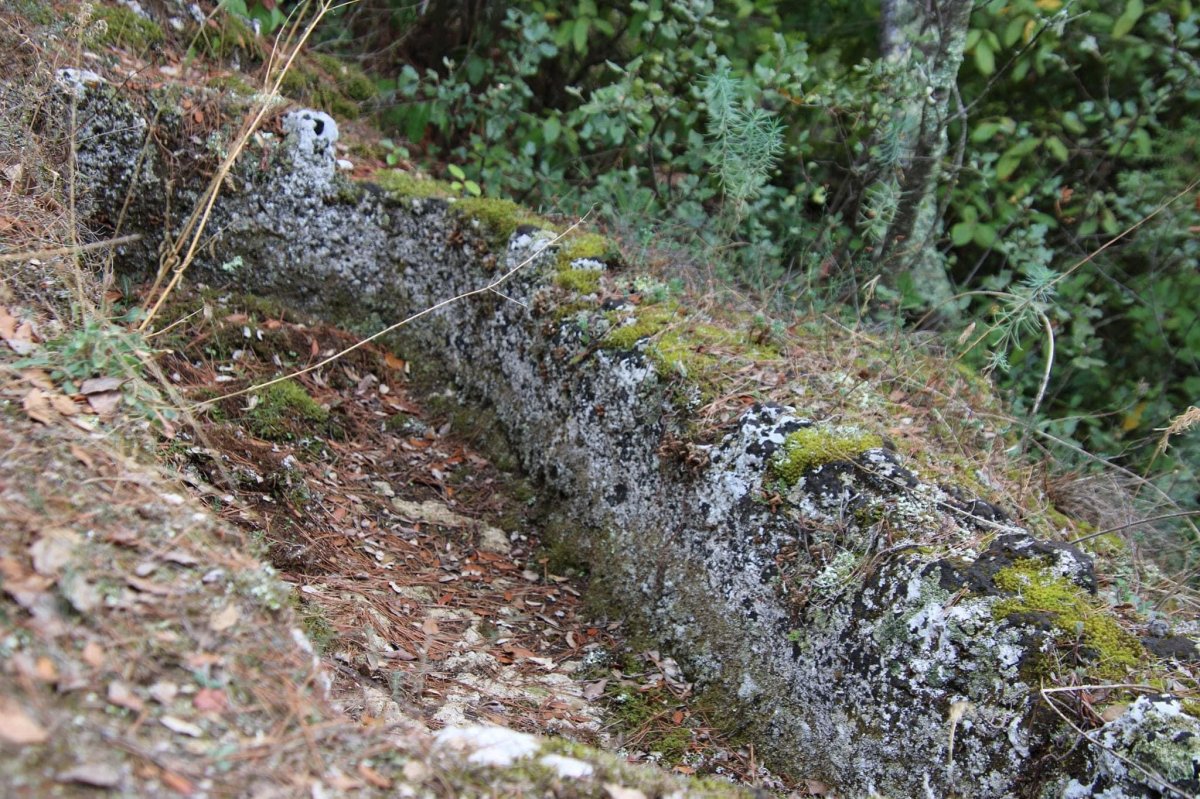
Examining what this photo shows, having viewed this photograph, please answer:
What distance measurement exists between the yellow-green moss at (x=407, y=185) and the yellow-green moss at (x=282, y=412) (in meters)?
1.32

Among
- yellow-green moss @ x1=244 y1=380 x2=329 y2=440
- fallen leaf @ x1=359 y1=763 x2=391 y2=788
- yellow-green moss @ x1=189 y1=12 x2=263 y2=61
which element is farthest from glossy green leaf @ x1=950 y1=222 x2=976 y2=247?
fallen leaf @ x1=359 y1=763 x2=391 y2=788

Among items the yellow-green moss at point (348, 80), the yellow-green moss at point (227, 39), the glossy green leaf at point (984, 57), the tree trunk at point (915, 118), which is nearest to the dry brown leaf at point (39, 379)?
the yellow-green moss at point (227, 39)

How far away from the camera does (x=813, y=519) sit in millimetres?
2803

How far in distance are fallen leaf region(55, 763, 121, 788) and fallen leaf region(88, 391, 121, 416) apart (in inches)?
46.2

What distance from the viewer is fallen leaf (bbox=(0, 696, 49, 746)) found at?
1397 mm

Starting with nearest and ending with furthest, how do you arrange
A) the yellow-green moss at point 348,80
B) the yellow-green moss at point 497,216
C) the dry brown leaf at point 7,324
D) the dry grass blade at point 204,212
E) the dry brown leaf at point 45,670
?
the dry brown leaf at point 45,670 < the dry brown leaf at point 7,324 < the dry grass blade at point 204,212 < the yellow-green moss at point 497,216 < the yellow-green moss at point 348,80

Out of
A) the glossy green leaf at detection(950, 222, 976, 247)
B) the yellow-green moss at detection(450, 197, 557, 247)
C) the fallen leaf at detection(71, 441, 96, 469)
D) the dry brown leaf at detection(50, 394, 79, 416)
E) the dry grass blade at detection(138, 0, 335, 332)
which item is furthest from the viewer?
the glossy green leaf at detection(950, 222, 976, 247)

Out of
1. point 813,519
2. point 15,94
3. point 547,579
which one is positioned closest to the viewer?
point 813,519

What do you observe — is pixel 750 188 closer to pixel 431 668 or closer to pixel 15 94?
pixel 431 668

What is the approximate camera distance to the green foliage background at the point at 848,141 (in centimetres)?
493

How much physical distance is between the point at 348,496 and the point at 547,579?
0.95 metres

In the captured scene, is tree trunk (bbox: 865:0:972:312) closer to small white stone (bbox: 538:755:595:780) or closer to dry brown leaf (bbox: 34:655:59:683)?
small white stone (bbox: 538:755:595:780)

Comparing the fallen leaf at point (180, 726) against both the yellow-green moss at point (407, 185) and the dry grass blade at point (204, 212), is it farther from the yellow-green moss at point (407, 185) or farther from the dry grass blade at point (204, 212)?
the yellow-green moss at point (407, 185)

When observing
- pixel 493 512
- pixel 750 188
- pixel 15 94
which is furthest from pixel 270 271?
pixel 750 188
